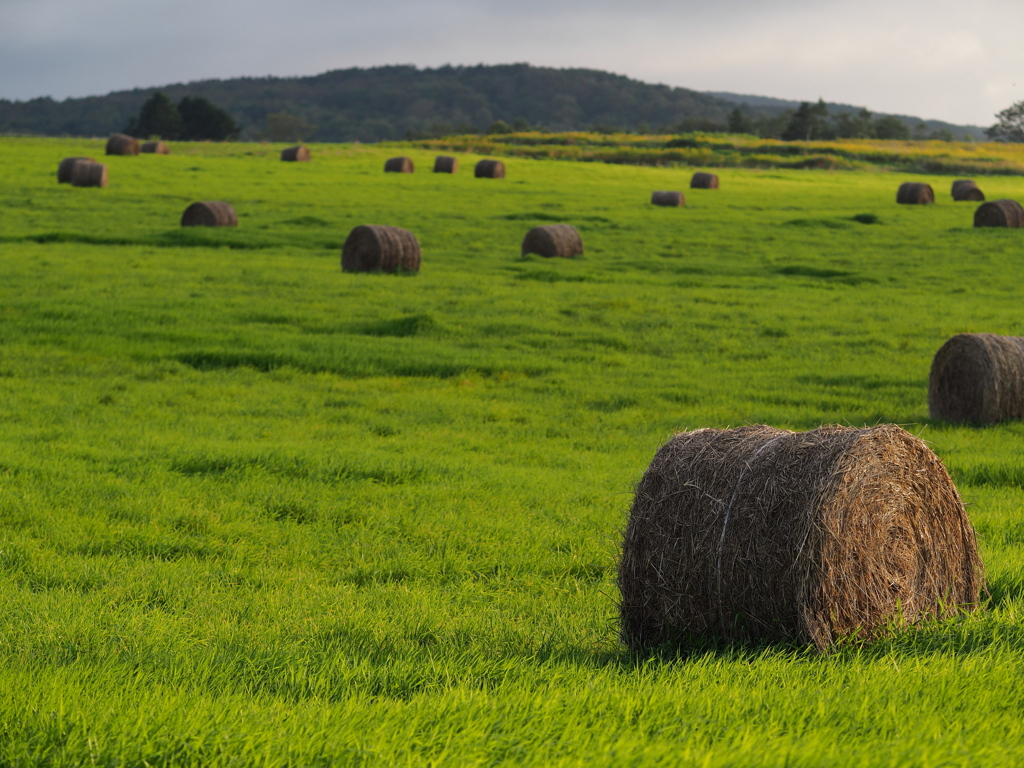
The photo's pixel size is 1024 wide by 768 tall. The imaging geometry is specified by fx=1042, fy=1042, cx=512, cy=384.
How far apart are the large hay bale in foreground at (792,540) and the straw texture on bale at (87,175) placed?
45090 mm

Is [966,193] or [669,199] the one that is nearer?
[669,199]

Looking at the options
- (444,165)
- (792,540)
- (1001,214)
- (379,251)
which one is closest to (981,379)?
(792,540)

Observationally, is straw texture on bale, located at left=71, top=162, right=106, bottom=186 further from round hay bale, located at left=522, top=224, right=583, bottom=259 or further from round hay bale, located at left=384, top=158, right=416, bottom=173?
round hay bale, located at left=522, top=224, right=583, bottom=259

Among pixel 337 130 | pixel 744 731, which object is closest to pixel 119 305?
pixel 744 731

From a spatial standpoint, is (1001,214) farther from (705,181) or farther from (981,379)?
(981,379)

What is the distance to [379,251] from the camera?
86.3 feet

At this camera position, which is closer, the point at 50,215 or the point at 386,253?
the point at 386,253

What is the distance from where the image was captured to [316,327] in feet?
62.9

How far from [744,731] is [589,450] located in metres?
8.11

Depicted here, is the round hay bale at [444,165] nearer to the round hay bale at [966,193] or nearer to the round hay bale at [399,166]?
the round hay bale at [399,166]

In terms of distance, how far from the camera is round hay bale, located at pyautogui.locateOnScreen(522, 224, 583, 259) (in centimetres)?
3058

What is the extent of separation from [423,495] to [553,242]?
21.5 m

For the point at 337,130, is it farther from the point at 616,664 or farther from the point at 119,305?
the point at 616,664

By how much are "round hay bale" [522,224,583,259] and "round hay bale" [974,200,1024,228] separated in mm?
17679
